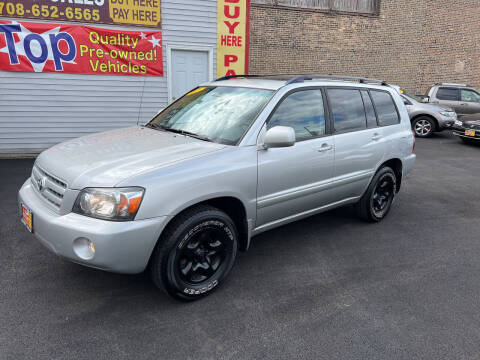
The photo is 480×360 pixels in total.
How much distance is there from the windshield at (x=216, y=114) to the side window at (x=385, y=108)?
6.02 feet

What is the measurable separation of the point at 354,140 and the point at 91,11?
6685 mm

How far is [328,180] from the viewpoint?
13.3 ft

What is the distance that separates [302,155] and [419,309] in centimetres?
167

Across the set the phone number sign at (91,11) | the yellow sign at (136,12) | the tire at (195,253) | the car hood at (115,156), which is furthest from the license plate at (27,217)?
the yellow sign at (136,12)

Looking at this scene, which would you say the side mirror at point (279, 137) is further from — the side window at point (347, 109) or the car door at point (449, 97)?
the car door at point (449, 97)

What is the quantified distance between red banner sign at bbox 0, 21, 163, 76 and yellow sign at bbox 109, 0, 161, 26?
24cm

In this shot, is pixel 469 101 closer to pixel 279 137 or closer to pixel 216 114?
pixel 216 114

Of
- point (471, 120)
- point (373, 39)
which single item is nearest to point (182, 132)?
point (471, 120)

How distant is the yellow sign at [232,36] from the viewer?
9062 millimetres

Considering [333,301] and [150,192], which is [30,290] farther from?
[333,301]

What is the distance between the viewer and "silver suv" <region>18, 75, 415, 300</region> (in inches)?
104

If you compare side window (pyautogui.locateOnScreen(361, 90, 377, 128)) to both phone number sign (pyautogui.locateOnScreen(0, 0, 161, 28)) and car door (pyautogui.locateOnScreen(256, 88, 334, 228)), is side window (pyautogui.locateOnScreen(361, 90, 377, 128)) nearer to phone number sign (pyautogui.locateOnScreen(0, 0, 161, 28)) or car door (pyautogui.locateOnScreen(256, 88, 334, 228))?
car door (pyautogui.locateOnScreen(256, 88, 334, 228))

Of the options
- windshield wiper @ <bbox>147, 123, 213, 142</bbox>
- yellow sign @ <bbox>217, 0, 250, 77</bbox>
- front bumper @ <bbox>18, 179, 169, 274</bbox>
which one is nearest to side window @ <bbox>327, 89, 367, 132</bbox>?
windshield wiper @ <bbox>147, 123, 213, 142</bbox>

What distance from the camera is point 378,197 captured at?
498cm
